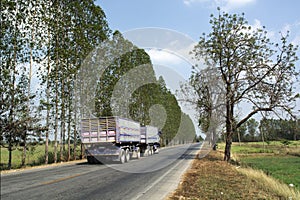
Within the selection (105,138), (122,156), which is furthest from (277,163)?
(105,138)

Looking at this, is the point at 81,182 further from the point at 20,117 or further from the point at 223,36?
the point at 223,36

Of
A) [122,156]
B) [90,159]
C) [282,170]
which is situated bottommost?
[282,170]

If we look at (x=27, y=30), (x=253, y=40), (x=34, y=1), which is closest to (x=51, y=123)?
(x=27, y=30)

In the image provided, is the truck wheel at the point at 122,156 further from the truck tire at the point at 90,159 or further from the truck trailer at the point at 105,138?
the truck tire at the point at 90,159

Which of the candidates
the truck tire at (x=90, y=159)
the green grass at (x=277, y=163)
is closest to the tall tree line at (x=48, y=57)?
the truck tire at (x=90, y=159)

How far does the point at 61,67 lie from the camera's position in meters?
24.2

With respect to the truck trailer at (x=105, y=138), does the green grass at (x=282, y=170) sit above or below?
below

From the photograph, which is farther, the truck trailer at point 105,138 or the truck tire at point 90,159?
the truck tire at point 90,159

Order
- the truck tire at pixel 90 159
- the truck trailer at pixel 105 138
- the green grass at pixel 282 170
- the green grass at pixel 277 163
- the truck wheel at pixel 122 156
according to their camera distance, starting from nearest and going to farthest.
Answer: the green grass at pixel 282 170
the green grass at pixel 277 163
the truck trailer at pixel 105 138
the truck wheel at pixel 122 156
the truck tire at pixel 90 159

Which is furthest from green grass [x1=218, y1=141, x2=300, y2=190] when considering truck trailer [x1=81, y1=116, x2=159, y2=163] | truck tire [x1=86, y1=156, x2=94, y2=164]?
truck tire [x1=86, y1=156, x2=94, y2=164]

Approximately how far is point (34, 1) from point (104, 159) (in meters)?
12.4

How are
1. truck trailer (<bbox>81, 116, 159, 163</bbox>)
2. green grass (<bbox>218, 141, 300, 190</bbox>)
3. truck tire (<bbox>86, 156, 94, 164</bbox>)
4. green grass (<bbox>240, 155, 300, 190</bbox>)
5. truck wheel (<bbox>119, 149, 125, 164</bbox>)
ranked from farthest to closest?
truck tire (<bbox>86, 156, 94, 164</bbox>) < truck wheel (<bbox>119, 149, 125, 164</bbox>) < truck trailer (<bbox>81, 116, 159, 163</bbox>) < green grass (<bbox>218, 141, 300, 190</bbox>) < green grass (<bbox>240, 155, 300, 190</bbox>)

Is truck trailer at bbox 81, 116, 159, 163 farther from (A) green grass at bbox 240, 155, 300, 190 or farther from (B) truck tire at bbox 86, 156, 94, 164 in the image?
(A) green grass at bbox 240, 155, 300, 190

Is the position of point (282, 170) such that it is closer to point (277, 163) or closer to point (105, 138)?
point (277, 163)
